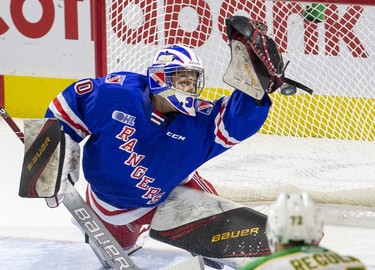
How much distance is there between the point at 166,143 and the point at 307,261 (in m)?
1.54

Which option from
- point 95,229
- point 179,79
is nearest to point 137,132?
point 179,79

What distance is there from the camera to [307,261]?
1.99 m

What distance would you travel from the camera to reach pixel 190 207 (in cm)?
359

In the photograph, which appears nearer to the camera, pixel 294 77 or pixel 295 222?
pixel 295 222

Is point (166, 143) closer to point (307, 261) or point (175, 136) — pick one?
point (175, 136)

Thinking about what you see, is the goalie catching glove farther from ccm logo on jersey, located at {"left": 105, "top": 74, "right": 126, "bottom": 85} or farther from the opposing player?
the opposing player

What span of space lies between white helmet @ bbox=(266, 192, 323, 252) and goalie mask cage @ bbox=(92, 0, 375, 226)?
2.42m

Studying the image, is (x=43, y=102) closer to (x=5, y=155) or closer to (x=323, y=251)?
(x=5, y=155)

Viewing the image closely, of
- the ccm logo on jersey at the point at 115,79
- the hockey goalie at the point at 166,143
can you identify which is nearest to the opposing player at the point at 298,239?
the hockey goalie at the point at 166,143

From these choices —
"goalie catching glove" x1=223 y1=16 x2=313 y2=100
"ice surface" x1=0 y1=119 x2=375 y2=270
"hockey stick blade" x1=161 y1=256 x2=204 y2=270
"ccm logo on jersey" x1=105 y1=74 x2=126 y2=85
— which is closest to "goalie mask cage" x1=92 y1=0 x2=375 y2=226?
"ice surface" x1=0 y1=119 x2=375 y2=270

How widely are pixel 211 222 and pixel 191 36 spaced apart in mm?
1491

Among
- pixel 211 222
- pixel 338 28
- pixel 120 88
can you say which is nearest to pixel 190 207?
pixel 211 222

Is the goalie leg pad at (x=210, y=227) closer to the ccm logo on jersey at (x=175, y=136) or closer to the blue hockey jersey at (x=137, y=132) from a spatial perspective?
the blue hockey jersey at (x=137, y=132)

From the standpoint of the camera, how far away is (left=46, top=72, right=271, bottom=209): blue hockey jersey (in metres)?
3.47
